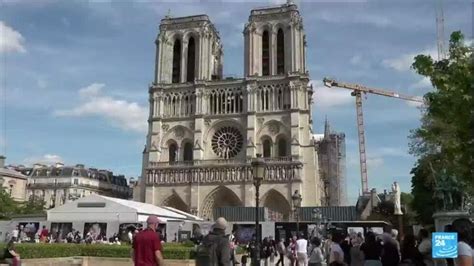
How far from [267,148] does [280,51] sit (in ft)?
39.0

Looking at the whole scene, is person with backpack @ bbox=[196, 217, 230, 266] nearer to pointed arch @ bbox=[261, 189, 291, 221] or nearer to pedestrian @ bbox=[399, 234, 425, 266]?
pedestrian @ bbox=[399, 234, 425, 266]

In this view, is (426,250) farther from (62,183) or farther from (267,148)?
(62,183)

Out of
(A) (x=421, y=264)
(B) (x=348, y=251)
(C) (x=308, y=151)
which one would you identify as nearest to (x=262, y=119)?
(C) (x=308, y=151)

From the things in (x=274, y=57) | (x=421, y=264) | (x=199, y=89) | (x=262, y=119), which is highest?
(x=274, y=57)

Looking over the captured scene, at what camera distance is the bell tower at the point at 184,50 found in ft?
194

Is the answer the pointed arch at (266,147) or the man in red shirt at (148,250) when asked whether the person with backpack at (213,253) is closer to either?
the man in red shirt at (148,250)

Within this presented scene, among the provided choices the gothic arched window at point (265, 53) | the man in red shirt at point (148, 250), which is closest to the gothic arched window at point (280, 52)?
the gothic arched window at point (265, 53)

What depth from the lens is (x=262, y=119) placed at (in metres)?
55.1

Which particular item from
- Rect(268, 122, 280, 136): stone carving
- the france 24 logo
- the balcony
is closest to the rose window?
the balcony

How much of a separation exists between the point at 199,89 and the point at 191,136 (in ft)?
18.3

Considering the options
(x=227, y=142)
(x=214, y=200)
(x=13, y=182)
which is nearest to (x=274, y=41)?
(x=227, y=142)

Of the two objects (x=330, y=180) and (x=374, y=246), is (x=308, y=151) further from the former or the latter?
(x=374, y=246)

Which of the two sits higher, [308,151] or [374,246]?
[308,151]

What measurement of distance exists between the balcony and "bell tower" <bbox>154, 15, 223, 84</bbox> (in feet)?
34.8
